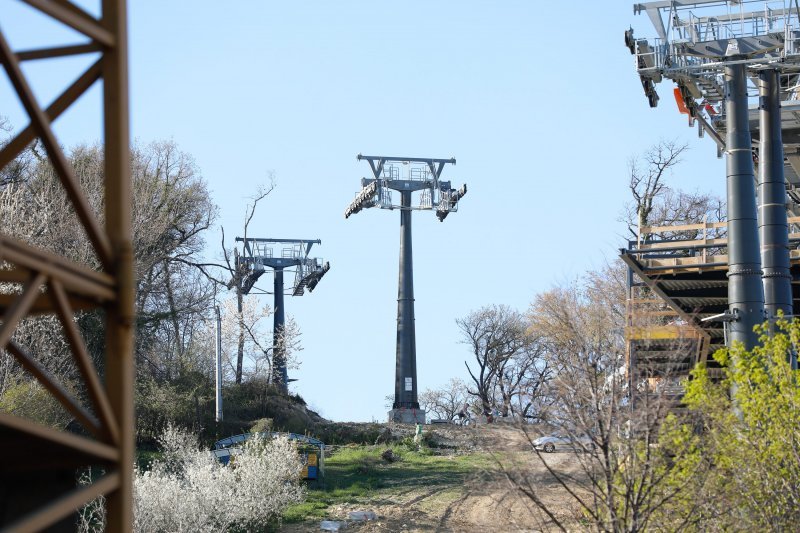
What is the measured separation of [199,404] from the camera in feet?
123

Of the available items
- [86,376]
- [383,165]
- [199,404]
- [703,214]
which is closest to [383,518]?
[199,404]

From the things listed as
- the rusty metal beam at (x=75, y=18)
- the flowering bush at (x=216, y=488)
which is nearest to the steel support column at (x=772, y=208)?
the flowering bush at (x=216, y=488)

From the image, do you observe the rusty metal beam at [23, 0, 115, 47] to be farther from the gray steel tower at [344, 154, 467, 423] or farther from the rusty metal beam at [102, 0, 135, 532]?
the gray steel tower at [344, 154, 467, 423]

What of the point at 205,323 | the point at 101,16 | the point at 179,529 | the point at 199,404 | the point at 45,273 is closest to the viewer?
the point at 45,273

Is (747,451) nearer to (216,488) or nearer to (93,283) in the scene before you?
(93,283)

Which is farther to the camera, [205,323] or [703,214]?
[703,214]

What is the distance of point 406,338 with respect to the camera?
5066cm

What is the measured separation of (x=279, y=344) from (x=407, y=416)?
6.35 m

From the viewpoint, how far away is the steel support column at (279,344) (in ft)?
156

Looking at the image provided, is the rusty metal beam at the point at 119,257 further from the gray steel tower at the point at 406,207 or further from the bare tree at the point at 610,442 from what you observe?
the gray steel tower at the point at 406,207

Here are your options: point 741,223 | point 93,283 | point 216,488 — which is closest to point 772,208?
point 741,223

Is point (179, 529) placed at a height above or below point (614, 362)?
below

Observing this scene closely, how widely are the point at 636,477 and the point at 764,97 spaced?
13.2 m

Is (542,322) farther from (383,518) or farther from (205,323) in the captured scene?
(383,518)
